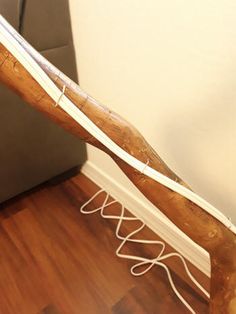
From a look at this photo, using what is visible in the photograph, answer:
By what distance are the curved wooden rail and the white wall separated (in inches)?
10.5

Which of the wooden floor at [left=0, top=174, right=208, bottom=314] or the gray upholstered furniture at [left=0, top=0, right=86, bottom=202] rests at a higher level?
the gray upholstered furniture at [left=0, top=0, right=86, bottom=202]

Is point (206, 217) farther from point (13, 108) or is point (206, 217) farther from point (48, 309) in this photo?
point (13, 108)

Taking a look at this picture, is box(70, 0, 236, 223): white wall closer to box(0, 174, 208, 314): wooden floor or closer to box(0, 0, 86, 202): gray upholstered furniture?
box(0, 0, 86, 202): gray upholstered furniture

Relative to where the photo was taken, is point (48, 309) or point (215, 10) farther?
point (48, 309)

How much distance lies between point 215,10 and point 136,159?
0.39 meters

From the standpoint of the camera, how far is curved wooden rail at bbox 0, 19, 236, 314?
43 cm

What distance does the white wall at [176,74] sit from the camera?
2.30 ft

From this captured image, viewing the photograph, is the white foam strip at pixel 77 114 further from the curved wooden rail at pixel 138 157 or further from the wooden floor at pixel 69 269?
the wooden floor at pixel 69 269

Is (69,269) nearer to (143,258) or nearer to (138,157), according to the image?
(143,258)

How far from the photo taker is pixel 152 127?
955mm

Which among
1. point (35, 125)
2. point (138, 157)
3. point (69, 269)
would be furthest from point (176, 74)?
point (69, 269)

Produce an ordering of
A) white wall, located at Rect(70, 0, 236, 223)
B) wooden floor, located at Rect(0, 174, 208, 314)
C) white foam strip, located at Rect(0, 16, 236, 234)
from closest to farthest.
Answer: white foam strip, located at Rect(0, 16, 236, 234) → white wall, located at Rect(70, 0, 236, 223) → wooden floor, located at Rect(0, 174, 208, 314)

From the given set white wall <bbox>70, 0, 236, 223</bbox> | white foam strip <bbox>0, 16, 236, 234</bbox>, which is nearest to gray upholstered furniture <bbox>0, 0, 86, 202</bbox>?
white wall <bbox>70, 0, 236, 223</bbox>

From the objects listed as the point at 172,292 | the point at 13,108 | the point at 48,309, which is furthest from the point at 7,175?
the point at 172,292
